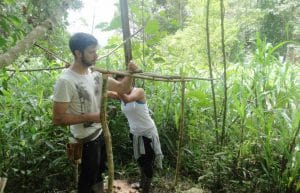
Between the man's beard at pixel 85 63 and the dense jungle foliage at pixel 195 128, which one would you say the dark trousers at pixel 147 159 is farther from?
the man's beard at pixel 85 63

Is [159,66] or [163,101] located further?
[159,66]

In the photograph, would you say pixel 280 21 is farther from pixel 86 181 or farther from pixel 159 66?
pixel 86 181

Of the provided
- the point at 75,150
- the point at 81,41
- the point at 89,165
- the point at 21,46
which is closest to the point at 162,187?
the point at 89,165

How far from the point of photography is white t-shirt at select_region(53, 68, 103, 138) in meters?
2.59

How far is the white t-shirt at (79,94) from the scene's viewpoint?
259cm

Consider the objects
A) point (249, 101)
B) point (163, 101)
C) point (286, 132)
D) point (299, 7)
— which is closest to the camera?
point (286, 132)

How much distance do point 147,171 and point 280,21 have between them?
1203cm

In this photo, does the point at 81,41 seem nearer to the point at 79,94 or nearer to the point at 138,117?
the point at 79,94

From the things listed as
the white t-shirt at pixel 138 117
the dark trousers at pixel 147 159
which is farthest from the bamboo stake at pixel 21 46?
the dark trousers at pixel 147 159

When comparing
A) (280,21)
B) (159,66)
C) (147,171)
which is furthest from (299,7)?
(147,171)

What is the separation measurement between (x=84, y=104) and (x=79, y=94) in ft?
0.29

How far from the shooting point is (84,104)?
2727 mm

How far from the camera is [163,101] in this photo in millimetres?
4211

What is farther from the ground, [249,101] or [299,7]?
[299,7]
